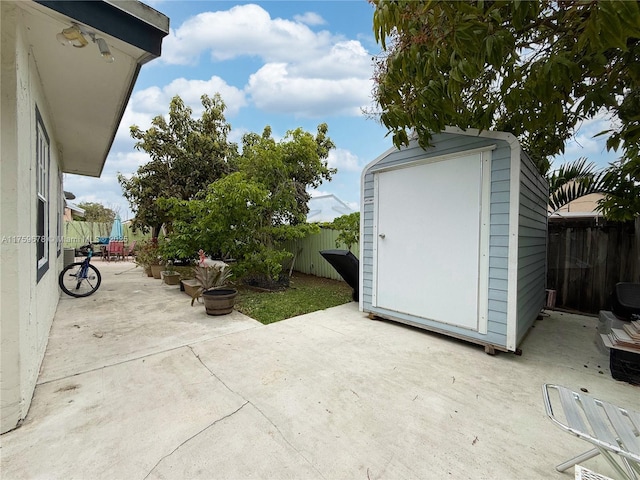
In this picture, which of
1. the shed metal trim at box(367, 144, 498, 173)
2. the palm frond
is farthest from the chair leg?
the palm frond

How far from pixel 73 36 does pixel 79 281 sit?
538cm

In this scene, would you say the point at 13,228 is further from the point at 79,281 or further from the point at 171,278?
the point at 171,278

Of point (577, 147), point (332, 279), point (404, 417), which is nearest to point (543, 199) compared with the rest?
point (577, 147)

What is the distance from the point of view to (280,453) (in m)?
1.67

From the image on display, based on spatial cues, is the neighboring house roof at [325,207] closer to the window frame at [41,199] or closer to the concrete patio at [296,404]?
the concrete patio at [296,404]

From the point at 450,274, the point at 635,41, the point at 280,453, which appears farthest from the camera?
the point at 450,274

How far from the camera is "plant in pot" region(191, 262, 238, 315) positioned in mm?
4324

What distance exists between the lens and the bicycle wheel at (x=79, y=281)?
5403mm

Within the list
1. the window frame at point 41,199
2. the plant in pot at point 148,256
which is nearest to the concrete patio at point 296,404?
the window frame at point 41,199

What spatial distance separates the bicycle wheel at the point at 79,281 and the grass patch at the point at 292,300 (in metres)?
2.98

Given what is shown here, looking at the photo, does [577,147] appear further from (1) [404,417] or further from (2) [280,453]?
(2) [280,453]

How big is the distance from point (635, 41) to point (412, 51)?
194 centimetres

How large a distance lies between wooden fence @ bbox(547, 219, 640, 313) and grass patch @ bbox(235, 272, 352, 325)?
12.6 feet

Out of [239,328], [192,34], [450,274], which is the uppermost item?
[192,34]
